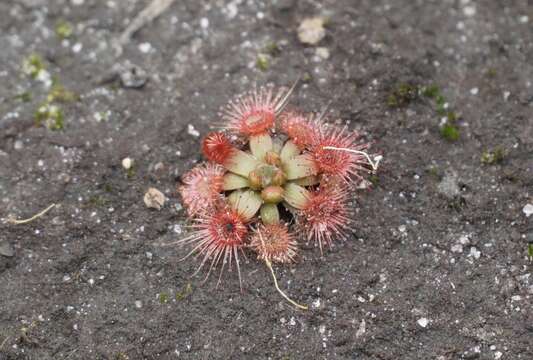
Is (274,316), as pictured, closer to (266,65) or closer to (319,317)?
(319,317)

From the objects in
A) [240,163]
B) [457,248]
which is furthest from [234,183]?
[457,248]

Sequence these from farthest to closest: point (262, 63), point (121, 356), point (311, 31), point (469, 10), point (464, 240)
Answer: point (469, 10)
point (311, 31)
point (262, 63)
point (464, 240)
point (121, 356)

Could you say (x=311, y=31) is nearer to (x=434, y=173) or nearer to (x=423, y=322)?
(x=434, y=173)

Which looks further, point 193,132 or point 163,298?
point 193,132

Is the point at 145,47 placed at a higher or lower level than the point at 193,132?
higher

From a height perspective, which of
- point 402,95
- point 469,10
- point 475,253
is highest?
point 469,10

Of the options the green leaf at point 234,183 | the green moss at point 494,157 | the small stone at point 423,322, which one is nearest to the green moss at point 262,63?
the green leaf at point 234,183

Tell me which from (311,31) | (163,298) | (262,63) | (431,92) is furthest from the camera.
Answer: (311,31)

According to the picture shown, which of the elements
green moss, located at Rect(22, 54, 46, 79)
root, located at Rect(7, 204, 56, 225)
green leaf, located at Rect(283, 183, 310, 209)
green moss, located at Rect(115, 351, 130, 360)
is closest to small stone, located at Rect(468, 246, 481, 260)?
green leaf, located at Rect(283, 183, 310, 209)
